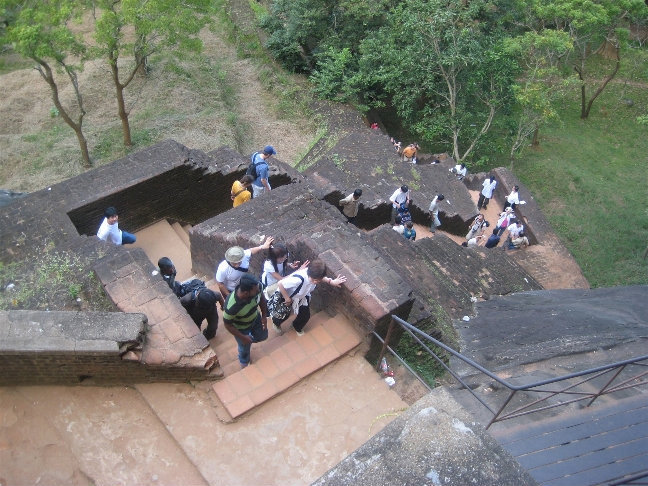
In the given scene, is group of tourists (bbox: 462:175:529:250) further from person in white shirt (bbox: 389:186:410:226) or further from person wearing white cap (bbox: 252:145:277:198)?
person wearing white cap (bbox: 252:145:277:198)

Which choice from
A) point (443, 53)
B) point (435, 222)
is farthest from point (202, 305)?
point (443, 53)

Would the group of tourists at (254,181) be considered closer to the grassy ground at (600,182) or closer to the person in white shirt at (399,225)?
the person in white shirt at (399,225)

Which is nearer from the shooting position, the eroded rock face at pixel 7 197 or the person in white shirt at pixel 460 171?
the eroded rock face at pixel 7 197

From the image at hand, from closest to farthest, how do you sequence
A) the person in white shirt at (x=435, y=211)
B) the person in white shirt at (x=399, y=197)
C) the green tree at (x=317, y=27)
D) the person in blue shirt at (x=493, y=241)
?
the person in white shirt at (x=399, y=197)
the person in white shirt at (x=435, y=211)
the person in blue shirt at (x=493, y=241)
the green tree at (x=317, y=27)

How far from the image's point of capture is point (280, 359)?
5.32 metres

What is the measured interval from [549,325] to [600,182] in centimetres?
1181

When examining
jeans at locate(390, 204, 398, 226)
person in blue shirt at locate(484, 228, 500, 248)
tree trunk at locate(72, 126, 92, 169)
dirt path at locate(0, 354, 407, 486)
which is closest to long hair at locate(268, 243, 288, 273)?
dirt path at locate(0, 354, 407, 486)

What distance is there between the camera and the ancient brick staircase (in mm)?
5051

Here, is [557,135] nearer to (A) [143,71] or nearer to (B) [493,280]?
(B) [493,280]

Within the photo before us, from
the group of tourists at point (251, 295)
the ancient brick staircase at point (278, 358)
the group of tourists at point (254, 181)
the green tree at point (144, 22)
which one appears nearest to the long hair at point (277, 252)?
the group of tourists at point (251, 295)

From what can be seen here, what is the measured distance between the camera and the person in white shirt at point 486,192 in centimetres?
1316

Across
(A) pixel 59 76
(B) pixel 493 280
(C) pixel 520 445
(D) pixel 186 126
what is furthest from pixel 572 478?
(A) pixel 59 76

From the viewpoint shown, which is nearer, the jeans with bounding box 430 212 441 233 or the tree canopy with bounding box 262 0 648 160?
the jeans with bounding box 430 212 441 233

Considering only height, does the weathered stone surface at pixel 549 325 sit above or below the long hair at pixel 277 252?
below
